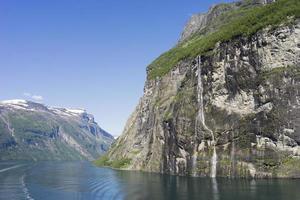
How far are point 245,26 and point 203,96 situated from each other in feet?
77.9

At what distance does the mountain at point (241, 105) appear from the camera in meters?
114

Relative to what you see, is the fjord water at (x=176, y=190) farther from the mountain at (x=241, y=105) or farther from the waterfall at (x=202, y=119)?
the waterfall at (x=202, y=119)

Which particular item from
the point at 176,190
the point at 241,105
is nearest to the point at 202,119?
the point at 241,105

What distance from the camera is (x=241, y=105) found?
406ft

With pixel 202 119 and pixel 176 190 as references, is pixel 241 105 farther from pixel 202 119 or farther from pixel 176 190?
pixel 176 190

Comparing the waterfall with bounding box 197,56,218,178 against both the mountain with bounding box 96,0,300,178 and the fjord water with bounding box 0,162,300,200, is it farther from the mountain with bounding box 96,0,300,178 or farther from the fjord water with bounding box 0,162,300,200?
the fjord water with bounding box 0,162,300,200

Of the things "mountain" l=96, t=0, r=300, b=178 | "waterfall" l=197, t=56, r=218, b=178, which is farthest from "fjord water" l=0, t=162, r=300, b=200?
"waterfall" l=197, t=56, r=218, b=178

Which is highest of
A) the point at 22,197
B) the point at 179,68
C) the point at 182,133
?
the point at 179,68

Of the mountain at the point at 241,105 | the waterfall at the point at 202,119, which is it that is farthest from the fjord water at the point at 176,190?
the waterfall at the point at 202,119

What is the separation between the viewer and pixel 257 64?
403 ft

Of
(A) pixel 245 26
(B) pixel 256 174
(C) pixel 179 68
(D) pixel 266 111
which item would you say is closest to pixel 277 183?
(B) pixel 256 174

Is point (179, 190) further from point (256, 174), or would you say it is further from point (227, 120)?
point (227, 120)

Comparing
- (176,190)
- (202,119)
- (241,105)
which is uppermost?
(241,105)

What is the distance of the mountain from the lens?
113562mm
